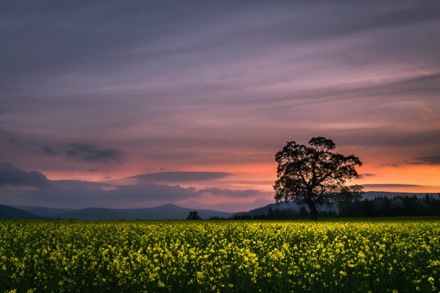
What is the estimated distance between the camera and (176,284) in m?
16.0

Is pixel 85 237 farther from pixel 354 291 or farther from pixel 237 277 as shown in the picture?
pixel 354 291

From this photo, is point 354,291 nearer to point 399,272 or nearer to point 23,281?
point 399,272

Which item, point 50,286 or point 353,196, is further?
point 353,196

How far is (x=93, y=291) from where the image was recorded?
1586 centimetres

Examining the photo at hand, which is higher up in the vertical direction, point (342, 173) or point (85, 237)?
point (342, 173)

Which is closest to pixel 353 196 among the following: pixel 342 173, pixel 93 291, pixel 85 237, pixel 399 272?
pixel 342 173

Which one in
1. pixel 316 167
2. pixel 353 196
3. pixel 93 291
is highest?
pixel 316 167

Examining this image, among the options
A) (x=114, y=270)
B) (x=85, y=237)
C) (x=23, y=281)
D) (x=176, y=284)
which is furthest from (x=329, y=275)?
(x=85, y=237)

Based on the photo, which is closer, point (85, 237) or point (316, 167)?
point (85, 237)

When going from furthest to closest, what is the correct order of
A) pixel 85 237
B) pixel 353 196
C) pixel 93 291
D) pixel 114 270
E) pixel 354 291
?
1. pixel 353 196
2. pixel 85 237
3. pixel 114 270
4. pixel 93 291
5. pixel 354 291

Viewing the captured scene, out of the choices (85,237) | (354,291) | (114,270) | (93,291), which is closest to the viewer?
(354,291)

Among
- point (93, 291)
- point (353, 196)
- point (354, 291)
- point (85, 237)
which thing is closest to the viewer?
point (354, 291)

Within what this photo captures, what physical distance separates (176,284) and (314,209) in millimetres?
68506

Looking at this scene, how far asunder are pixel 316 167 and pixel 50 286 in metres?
68.4
